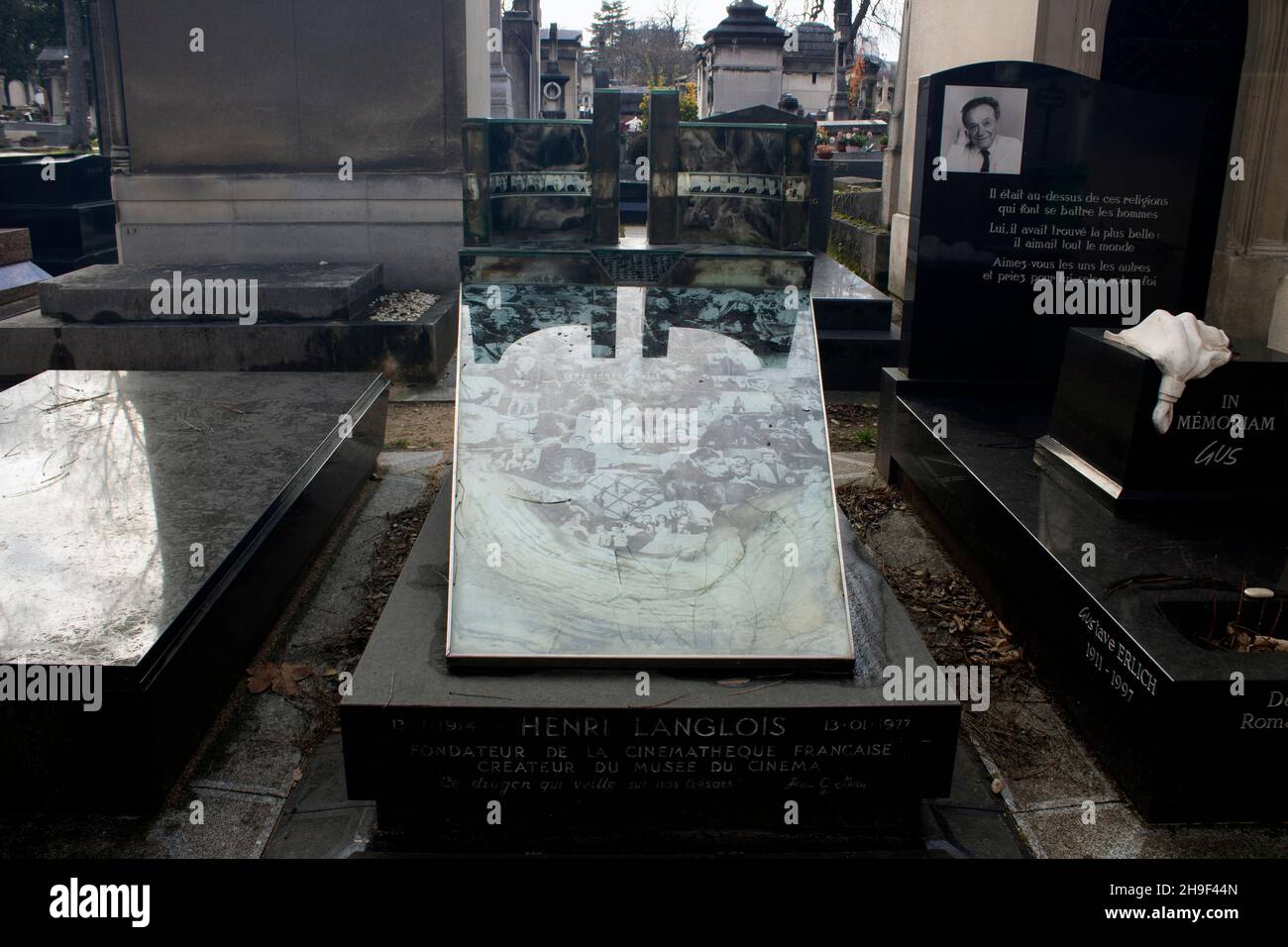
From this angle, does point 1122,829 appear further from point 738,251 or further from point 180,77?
point 180,77

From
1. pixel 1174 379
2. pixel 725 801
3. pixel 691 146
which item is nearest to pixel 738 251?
pixel 691 146

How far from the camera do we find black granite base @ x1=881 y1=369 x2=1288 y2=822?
2863 millimetres

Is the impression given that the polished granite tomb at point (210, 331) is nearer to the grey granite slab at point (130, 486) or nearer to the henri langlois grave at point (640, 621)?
the grey granite slab at point (130, 486)

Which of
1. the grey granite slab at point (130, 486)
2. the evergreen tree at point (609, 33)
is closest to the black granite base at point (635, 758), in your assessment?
the grey granite slab at point (130, 486)

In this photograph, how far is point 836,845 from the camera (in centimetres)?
267

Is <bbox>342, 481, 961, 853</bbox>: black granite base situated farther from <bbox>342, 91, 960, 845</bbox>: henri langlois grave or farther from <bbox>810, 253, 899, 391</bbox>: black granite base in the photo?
<bbox>810, 253, 899, 391</bbox>: black granite base

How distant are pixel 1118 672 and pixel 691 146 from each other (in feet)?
10.1

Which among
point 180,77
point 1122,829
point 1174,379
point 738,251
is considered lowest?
point 1122,829

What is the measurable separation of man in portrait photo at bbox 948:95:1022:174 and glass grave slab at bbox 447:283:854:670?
6.74 ft

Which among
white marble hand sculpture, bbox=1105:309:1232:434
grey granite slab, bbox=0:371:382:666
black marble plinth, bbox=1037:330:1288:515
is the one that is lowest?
grey granite slab, bbox=0:371:382:666

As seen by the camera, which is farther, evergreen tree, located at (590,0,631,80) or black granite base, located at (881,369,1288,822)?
evergreen tree, located at (590,0,631,80)

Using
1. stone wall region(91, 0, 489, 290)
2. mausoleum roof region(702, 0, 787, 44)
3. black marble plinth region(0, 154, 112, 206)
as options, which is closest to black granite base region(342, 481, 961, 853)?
stone wall region(91, 0, 489, 290)

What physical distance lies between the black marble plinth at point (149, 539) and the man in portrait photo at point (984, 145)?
11.2ft

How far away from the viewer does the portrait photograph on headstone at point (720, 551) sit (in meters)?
2.65
